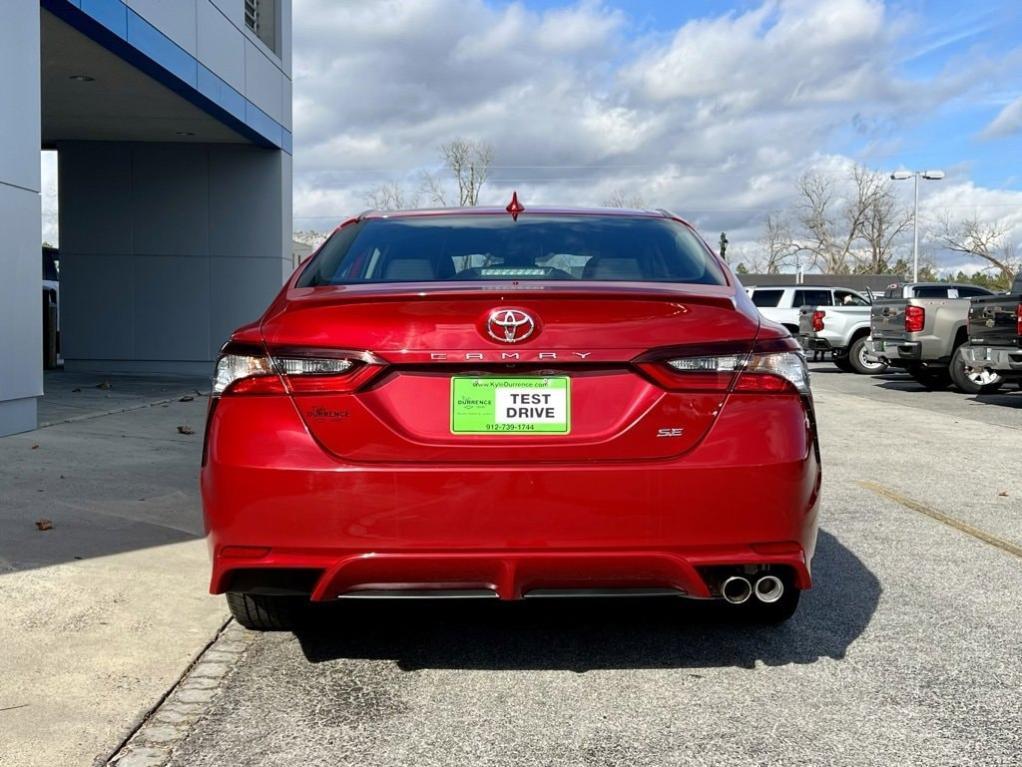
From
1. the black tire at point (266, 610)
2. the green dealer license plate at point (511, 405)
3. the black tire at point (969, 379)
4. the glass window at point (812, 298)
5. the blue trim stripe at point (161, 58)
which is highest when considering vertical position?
the blue trim stripe at point (161, 58)

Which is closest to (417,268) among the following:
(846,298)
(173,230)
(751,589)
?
(751,589)

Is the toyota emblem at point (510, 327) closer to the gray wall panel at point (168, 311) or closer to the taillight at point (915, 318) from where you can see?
the taillight at point (915, 318)

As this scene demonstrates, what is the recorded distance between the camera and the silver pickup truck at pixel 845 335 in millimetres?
24281

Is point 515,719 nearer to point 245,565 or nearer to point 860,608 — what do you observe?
point 245,565

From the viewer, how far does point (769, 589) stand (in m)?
3.52

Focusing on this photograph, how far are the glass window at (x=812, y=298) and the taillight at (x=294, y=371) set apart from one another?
26.3 metres

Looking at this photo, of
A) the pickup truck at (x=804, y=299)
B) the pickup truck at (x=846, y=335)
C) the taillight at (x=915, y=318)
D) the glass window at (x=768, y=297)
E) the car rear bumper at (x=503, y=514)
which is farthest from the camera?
the glass window at (x=768, y=297)

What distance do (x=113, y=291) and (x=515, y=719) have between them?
17.0 m

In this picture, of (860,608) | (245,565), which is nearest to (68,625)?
(245,565)

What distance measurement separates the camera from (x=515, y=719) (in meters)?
3.41

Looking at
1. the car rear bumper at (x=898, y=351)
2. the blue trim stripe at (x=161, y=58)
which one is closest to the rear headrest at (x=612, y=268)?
the blue trim stripe at (x=161, y=58)

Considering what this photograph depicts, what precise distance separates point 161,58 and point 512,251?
9.97 meters

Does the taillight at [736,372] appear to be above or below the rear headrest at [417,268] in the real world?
below

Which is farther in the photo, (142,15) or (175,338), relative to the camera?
(175,338)
